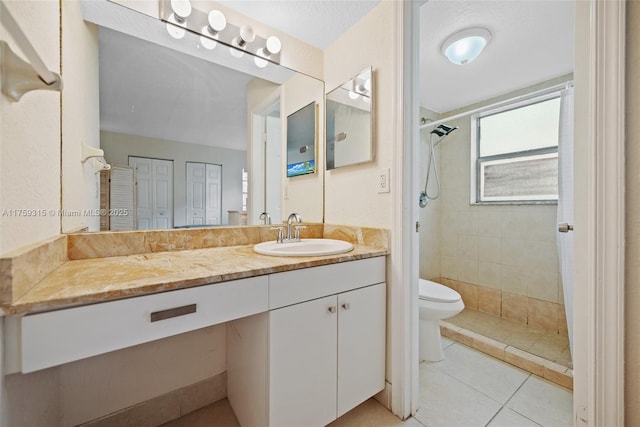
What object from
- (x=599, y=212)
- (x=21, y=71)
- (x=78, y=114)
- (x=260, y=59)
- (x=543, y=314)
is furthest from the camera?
(x=543, y=314)

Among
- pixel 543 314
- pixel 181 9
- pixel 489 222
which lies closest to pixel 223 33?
pixel 181 9

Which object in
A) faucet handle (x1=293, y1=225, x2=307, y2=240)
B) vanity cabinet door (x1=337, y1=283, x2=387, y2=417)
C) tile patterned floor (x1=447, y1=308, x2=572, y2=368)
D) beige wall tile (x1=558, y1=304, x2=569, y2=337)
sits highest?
faucet handle (x1=293, y1=225, x2=307, y2=240)

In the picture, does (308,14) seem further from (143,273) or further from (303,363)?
Answer: (303,363)

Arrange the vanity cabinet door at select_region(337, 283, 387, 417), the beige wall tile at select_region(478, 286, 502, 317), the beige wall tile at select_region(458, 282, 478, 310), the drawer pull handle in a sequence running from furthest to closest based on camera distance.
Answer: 1. the beige wall tile at select_region(458, 282, 478, 310)
2. the beige wall tile at select_region(478, 286, 502, 317)
3. the vanity cabinet door at select_region(337, 283, 387, 417)
4. the drawer pull handle

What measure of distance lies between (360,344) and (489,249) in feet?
6.65

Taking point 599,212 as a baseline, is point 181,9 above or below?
above

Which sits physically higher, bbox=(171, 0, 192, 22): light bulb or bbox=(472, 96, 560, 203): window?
bbox=(171, 0, 192, 22): light bulb

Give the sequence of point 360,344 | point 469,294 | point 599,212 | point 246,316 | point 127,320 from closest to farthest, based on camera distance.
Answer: point 127,320
point 599,212
point 246,316
point 360,344
point 469,294

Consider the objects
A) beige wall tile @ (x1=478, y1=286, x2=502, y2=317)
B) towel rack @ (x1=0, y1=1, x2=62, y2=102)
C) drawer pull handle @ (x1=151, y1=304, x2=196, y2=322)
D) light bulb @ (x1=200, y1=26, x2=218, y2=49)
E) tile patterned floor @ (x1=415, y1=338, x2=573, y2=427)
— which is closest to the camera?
towel rack @ (x1=0, y1=1, x2=62, y2=102)

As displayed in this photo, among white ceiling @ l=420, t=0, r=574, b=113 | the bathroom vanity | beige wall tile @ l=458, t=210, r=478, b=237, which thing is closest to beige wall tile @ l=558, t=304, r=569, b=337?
beige wall tile @ l=458, t=210, r=478, b=237

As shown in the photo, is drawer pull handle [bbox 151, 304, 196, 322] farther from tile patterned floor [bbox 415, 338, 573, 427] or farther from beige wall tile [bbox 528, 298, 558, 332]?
beige wall tile [bbox 528, 298, 558, 332]

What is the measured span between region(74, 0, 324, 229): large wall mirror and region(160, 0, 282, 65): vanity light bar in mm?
35

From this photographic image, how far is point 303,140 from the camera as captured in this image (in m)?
1.83

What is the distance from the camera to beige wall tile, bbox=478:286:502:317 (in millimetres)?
2482
